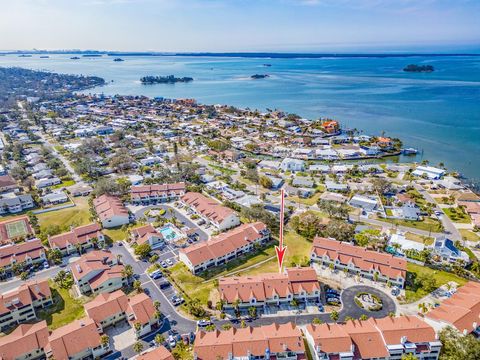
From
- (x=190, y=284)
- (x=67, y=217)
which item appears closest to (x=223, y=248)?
(x=190, y=284)

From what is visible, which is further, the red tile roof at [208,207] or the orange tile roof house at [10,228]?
the red tile roof at [208,207]

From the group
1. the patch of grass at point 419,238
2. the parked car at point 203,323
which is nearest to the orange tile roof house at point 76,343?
the parked car at point 203,323

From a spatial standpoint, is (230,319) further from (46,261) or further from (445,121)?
(445,121)

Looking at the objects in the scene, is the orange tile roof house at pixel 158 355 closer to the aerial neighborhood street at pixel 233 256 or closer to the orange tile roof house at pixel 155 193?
the aerial neighborhood street at pixel 233 256

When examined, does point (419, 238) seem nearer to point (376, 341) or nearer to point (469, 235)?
point (469, 235)

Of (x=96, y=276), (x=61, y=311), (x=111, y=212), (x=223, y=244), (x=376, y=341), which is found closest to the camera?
(x=376, y=341)

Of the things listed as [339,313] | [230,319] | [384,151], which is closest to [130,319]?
[230,319]
